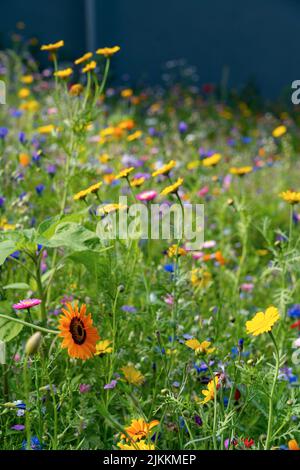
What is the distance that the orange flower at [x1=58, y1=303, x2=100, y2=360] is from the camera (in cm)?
129

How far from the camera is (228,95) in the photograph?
734 centimetres

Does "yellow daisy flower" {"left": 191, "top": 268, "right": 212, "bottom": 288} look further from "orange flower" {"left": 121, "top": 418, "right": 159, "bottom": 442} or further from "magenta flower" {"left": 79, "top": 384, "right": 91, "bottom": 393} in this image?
"orange flower" {"left": 121, "top": 418, "right": 159, "bottom": 442}

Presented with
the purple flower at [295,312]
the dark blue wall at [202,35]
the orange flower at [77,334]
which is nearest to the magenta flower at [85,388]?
the orange flower at [77,334]

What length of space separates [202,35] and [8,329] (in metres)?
6.74

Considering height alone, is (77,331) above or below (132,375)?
above

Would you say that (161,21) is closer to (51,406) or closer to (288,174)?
(288,174)

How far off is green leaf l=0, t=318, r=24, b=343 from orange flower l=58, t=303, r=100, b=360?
0.41 feet

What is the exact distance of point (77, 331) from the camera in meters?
1.31

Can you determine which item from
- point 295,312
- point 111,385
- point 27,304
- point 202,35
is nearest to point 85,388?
point 111,385

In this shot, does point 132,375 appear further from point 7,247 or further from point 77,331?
point 7,247

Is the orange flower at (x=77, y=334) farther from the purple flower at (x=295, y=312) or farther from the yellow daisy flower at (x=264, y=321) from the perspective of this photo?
the purple flower at (x=295, y=312)

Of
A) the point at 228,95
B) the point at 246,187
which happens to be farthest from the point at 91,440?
the point at 228,95

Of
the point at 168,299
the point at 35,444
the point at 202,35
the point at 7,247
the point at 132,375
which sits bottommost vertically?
the point at 35,444

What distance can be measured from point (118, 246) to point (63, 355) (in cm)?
36
